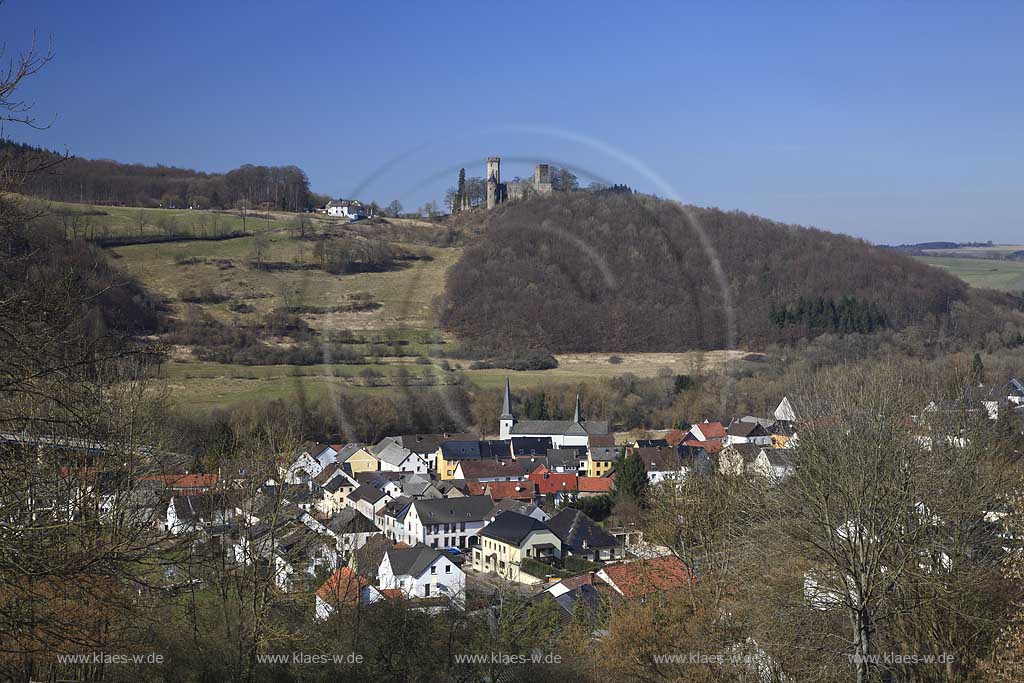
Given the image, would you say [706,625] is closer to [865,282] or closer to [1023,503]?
[1023,503]

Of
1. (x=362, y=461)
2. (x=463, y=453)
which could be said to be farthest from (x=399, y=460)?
(x=463, y=453)

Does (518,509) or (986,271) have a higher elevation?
(986,271)

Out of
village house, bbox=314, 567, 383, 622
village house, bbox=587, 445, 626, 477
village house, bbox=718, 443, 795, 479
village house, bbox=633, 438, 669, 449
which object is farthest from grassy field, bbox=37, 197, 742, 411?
village house, bbox=314, 567, 383, 622

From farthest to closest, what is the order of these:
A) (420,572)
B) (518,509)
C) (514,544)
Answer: (518,509), (514,544), (420,572)

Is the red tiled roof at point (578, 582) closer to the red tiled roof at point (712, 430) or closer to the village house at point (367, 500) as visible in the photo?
the village house at point (367, 500)

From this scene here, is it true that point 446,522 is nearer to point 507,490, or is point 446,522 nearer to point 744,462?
point 507,490

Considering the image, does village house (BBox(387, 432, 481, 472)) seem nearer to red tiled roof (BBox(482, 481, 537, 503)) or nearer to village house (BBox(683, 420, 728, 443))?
red tiled roof (BBox(482, 481, 537, 503))

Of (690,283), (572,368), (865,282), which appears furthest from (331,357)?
(865,282)
